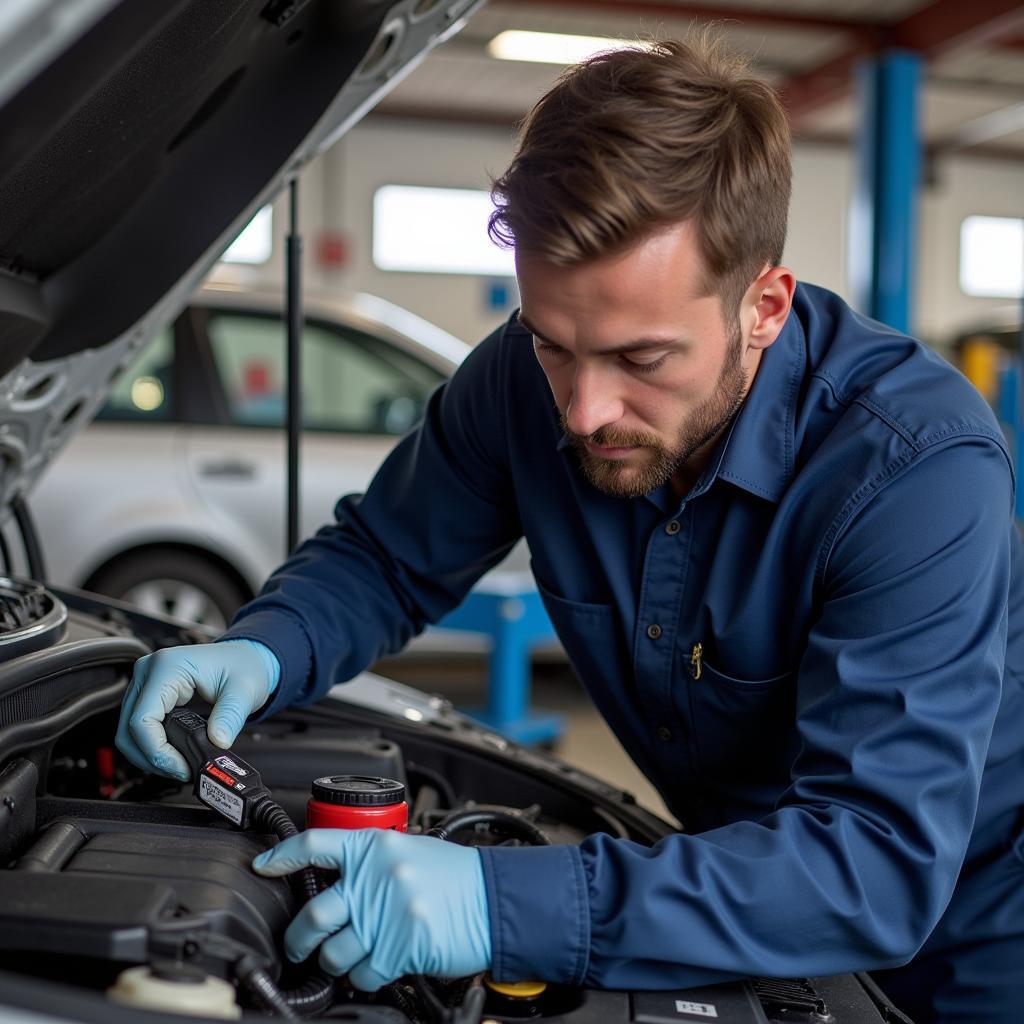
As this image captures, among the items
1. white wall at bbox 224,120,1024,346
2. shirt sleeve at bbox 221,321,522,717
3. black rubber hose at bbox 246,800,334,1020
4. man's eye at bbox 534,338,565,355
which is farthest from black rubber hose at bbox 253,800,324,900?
white wall at bbox 224,120,1024,346

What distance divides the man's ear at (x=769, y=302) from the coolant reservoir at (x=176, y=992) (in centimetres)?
76

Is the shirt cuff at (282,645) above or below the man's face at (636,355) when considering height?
below

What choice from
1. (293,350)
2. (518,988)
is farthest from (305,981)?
(293,350)

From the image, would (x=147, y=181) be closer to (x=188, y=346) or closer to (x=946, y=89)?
(x=188, y=346)

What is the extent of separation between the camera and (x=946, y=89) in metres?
9.37

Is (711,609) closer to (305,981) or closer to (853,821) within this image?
(853,821)

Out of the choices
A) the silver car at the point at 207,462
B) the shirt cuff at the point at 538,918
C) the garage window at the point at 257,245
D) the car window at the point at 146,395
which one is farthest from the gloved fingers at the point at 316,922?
the garage window at the point at 257,245

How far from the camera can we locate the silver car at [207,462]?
3986mm

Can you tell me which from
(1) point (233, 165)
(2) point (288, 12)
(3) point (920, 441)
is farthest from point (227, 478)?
(3) point (920, 441)

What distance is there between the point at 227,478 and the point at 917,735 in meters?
3.34

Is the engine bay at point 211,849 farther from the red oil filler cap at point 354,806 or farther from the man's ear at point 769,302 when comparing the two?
the man's ear at point 769,302

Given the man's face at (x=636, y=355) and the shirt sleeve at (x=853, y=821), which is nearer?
the shirt sleeve at (x=853, y=821)

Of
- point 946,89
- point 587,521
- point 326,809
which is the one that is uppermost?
point 946,89

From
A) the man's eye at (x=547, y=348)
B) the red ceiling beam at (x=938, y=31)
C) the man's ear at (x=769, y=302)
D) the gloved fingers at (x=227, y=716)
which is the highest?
the red ceiling beam at (x=938, y=31)
